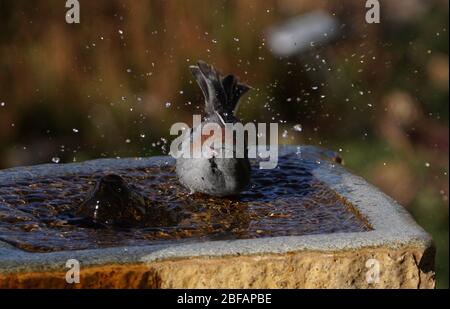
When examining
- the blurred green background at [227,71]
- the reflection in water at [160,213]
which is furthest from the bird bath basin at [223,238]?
the blurred green background at [227,71]

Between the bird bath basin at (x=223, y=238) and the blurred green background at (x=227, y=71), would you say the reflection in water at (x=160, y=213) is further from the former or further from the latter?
the blurred green background at (x=227, y=71)

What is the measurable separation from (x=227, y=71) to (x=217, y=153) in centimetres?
239

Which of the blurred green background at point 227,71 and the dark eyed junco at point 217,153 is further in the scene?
Answer: the blurred green background at point 227,71

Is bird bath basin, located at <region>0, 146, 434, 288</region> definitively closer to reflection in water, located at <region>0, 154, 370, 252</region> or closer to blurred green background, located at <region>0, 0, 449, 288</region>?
reflection in water, located at <region>0, 154, 370, 252</region>

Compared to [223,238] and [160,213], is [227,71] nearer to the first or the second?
[160,213]

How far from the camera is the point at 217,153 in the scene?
310 centimetres

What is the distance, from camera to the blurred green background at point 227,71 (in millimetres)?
5371

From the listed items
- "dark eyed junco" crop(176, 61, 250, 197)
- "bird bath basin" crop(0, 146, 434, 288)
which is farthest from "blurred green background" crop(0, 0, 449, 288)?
"dark eyed junco" crop(176, 61, 250, 197)

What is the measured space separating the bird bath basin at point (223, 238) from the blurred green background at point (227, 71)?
189cm

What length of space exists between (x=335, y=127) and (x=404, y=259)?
9.59 feet

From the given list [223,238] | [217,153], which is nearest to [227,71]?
[217,153]
